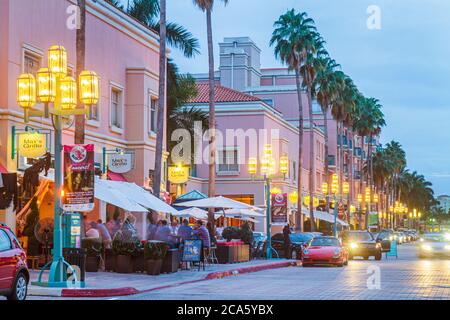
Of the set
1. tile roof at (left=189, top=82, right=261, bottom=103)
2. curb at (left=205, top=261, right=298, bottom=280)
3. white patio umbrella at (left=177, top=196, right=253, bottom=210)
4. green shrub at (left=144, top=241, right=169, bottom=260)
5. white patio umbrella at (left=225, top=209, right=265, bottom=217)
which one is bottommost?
curb at (left=205, top=261, right=298, bottom=280)

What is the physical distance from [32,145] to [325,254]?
15.4 m

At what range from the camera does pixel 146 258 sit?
28.9 metres

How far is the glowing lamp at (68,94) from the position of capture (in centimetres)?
2294

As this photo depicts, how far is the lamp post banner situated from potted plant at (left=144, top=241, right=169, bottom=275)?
17.8m

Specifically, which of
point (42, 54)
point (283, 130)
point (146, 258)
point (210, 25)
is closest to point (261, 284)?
point (146, 258)

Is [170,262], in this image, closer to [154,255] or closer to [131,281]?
[154,255]

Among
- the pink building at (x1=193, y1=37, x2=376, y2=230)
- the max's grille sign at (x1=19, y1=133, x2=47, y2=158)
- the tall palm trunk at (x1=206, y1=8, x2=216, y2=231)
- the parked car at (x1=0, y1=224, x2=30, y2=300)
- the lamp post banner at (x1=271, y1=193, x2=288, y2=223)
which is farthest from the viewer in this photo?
the pink building at (x1=193, y1=37, x2=376, y2=230)

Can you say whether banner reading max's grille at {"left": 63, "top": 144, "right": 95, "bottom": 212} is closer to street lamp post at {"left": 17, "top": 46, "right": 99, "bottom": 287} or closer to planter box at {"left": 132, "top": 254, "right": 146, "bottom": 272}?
street lamp post at {"left": 17, "top": 46, "right": 99, "bottom": 287}

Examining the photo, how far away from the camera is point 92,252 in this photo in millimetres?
29047

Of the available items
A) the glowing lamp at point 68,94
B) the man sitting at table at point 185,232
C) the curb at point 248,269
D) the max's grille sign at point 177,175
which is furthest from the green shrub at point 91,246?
the max's grille sign at point 177,175

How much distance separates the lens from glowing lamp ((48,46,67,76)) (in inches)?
919

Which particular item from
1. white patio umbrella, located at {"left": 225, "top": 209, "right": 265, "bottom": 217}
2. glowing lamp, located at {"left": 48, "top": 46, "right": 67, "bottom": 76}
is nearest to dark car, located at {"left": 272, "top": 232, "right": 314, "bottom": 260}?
white patio umbrella, located at {"left": 225, "top": 209, "right": 265, "bottom": 217}
